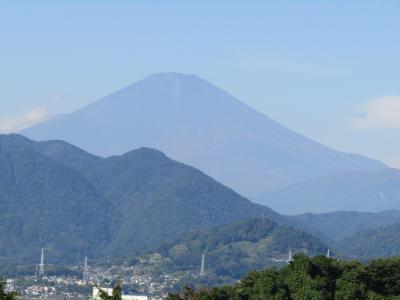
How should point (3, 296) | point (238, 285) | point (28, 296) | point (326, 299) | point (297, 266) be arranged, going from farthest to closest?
point (28, 296) < point (238, 285) < point (297, 266) < point (326, 299) < point (3, 296)

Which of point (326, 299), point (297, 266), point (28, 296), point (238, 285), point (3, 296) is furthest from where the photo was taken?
point (28, 296)

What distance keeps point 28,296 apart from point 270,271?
115 m

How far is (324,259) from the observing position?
78125 millimetres

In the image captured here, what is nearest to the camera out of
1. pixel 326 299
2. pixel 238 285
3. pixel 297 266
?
pixel 326 299

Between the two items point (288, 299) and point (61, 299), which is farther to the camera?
point (61, 299)

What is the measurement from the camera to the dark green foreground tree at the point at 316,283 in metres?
71.8

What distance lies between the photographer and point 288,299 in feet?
236

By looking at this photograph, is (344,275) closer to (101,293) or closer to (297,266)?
(297,266)

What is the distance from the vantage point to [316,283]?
72.4 meters

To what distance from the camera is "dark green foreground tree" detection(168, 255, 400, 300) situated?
235ft

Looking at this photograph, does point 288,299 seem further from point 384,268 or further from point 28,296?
point 28,296

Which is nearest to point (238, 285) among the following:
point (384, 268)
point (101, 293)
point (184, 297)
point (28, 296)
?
point (184, 297)

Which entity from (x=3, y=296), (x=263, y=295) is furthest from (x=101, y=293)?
(x=263, y=295)

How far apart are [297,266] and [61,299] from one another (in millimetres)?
118341
